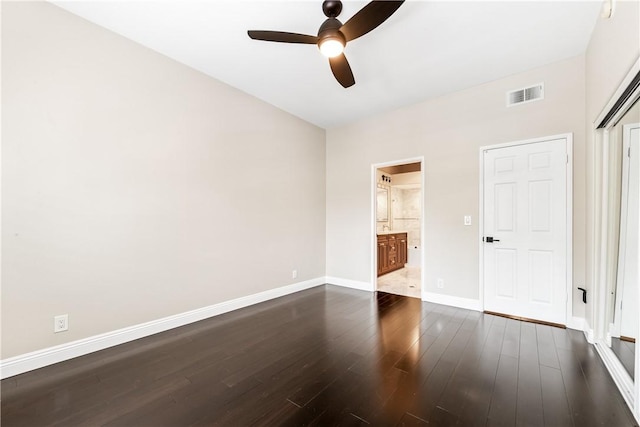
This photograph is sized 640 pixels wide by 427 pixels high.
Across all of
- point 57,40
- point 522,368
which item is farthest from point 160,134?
point 522,368

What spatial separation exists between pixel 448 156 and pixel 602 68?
1.64 meters

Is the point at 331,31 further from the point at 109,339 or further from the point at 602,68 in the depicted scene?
the point at 109,339

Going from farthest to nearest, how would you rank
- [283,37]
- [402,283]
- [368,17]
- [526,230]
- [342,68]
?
[402,283] < [526,230] < [342,68] < [283,37] < [368,17]

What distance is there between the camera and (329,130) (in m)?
5.09

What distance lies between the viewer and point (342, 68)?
2.42 metres

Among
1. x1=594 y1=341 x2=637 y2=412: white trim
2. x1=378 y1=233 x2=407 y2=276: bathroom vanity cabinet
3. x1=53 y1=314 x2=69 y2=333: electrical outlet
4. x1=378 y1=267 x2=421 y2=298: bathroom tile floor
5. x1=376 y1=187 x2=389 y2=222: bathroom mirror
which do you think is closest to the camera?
x1=594 y1=341 x2=637 y2=412: white trim

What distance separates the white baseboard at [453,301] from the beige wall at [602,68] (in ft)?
3.40

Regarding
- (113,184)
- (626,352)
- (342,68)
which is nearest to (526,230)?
(626,352)

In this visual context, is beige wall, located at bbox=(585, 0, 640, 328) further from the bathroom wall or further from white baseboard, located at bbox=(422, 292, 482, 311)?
the bathroom wall

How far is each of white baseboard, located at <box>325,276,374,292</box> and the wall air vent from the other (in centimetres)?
327

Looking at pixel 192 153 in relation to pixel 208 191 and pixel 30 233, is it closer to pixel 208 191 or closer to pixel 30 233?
pixel 208 191

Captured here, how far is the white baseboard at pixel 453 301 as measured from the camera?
3456 mm

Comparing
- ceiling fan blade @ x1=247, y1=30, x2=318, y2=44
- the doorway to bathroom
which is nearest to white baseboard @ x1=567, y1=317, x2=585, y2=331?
the doorway to bathroom

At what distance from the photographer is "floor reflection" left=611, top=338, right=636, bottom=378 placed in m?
1.88
